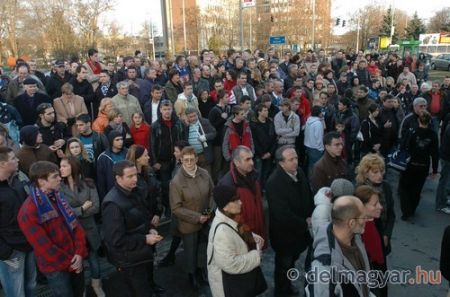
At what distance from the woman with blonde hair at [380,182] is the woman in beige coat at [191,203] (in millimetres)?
1786

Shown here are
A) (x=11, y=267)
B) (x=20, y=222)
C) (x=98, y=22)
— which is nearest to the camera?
(x=20, y=222)

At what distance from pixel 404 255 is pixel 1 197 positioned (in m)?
5.10

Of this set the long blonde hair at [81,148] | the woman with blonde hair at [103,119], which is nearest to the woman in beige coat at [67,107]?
the woman with blonde hair at [103,119]

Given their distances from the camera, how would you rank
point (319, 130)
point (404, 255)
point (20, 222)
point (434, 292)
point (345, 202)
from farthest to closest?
1. point (319, 130)
2. point (404, 255)
3. point (434, 292)
4. point (20, 222)
5. point (345, 202)

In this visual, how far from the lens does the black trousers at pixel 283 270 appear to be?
13.7ft

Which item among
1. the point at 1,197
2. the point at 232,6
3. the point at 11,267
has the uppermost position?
the point at 232,6

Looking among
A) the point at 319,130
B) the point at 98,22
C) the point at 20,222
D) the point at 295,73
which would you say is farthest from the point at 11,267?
the point at 98,22

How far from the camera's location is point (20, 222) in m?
3.34

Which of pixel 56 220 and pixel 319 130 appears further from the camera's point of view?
pixel 319 130

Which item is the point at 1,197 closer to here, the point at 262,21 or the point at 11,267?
the point at 11,267

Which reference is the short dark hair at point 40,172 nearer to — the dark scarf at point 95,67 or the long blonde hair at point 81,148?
the long blonde hair at point 81,148

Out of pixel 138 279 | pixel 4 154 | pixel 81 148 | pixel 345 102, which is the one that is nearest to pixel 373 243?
pixel 138 279

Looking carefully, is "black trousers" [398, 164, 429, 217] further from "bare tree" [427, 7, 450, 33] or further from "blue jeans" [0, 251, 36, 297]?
"bare tree" [427, 7, 450, 33]

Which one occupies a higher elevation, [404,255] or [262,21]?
[262,21]
